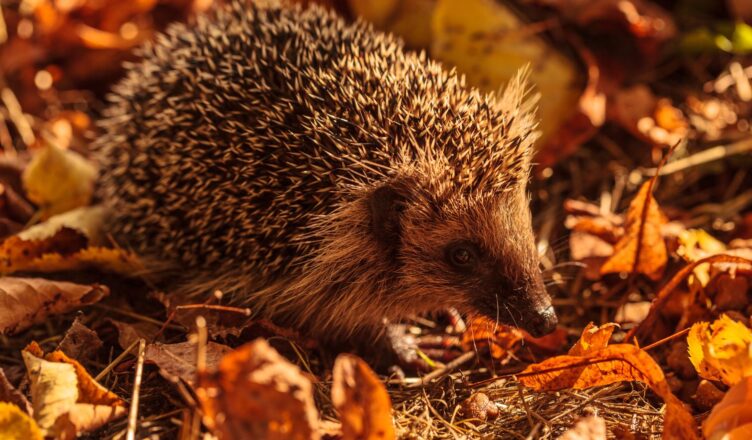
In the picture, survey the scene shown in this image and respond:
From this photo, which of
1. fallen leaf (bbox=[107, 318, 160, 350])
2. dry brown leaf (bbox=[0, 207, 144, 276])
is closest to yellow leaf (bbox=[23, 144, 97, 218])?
dry brown leaf (bbox=[0, 207, 144, 276])

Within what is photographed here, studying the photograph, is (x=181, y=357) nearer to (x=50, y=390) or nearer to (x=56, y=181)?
(x=50, y=390)

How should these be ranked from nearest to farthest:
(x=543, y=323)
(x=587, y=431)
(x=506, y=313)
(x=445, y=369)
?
(x=587, y=431), (x=543, y=323), (x=506, y=313), (x=445, y=369)

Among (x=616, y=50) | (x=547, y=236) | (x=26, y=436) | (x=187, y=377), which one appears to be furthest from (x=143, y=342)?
(x=616, y=50)

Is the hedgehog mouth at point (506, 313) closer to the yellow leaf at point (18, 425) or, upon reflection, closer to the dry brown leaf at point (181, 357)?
the dry brown leaf at point (181, 357)

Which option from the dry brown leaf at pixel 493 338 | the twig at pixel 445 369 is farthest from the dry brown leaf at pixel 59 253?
the dry brown leaf at pixel 493 338

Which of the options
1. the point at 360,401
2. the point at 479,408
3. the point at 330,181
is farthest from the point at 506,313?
the point at 360,401

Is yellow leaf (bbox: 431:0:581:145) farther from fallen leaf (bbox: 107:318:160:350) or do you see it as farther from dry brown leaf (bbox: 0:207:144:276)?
fallen leaf (bbox: 107:318:160:350)
